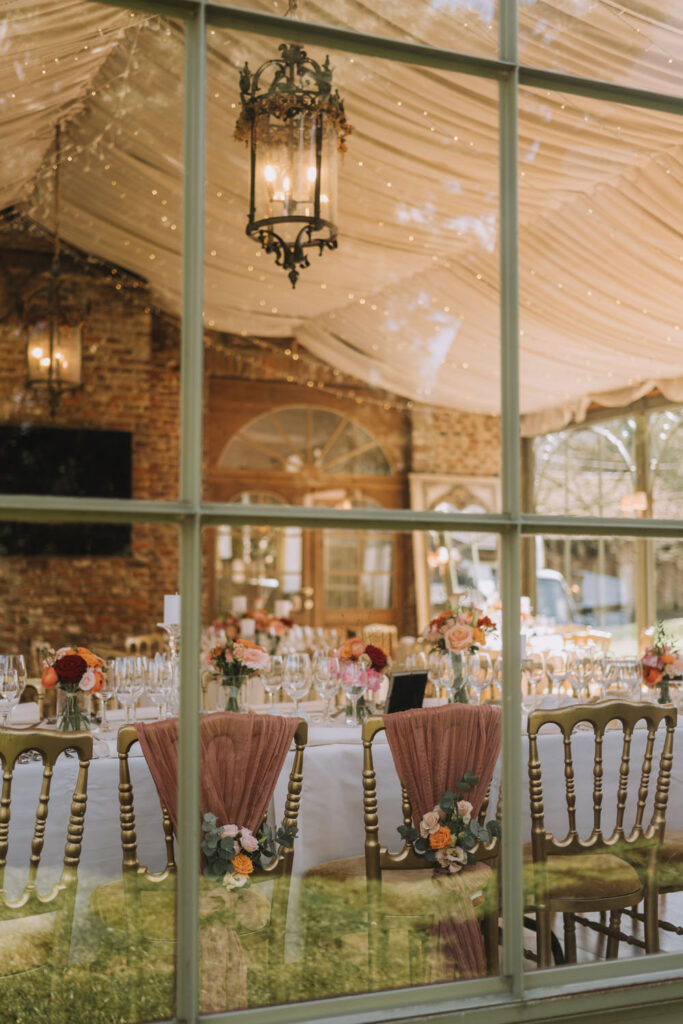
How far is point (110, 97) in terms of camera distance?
570 cm

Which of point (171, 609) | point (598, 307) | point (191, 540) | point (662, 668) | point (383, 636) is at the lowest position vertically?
point (383, 636)

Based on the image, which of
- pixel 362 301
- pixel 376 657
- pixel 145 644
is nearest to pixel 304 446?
pixel 362 301

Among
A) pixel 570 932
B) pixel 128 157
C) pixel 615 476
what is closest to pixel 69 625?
pixel 128 157

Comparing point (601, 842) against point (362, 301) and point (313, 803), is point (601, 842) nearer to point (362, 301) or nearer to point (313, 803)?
point (313, 803)

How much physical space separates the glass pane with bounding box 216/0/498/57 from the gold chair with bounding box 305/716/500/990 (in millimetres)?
1633

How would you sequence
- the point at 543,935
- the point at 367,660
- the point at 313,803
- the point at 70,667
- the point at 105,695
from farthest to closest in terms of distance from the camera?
the point at 367,660, the point at 105,695, the point at 70,667, the point at 313,803, the point at 543,935

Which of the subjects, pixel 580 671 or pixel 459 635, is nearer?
pixel 459 635

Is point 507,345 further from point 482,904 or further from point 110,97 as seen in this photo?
point 110,97

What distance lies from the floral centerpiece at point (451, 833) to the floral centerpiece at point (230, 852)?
1.43 ft

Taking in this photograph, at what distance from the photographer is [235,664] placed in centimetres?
372

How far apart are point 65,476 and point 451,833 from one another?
601 centimetres

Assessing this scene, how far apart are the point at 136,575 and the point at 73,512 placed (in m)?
6.86

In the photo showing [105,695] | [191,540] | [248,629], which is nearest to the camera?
[191,540]

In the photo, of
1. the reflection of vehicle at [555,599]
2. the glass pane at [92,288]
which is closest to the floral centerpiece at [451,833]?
the glass pane at [92,288]
